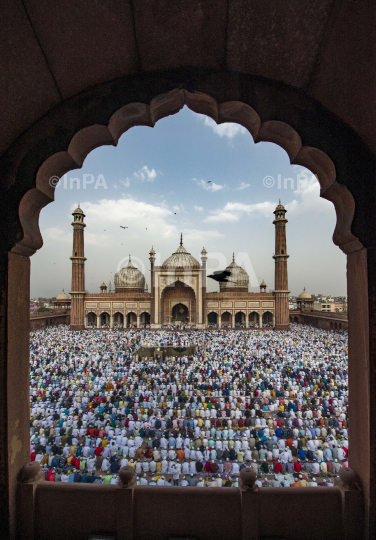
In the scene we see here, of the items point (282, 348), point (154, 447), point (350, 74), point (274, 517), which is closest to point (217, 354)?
point (282, 348)

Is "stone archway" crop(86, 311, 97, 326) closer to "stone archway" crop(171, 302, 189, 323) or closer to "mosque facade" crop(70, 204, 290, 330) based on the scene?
"mosque facade" crop(70, 204, 290, 330)

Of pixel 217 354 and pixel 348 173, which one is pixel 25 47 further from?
pixel 217 354

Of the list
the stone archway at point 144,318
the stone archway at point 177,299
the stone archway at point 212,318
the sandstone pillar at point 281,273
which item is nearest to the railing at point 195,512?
the sandstone pillar at point 281,273

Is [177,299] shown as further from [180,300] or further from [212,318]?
[212,318]

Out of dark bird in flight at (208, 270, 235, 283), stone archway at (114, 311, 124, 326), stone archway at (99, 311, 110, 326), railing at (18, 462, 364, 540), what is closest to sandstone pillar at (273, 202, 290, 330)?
dark bird in flight at (208, 270, 235, 283)

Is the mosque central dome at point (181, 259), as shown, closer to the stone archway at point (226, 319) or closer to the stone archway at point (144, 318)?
the stone archway at point (144, 318)

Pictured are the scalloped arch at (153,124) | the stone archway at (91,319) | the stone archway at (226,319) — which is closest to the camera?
the scalloped arch at (153,124)

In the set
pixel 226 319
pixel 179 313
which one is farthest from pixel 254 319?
pixel 179 313
